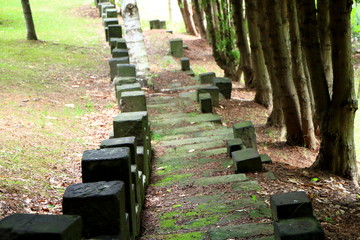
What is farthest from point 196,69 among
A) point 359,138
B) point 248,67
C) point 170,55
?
point 359,138

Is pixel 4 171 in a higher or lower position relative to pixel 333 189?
higher

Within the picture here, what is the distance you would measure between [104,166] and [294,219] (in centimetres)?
183

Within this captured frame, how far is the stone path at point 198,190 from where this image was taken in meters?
5.86

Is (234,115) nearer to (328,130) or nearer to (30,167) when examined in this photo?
(328,130)

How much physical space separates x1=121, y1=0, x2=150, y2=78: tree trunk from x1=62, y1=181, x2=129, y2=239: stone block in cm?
1015

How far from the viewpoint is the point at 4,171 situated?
23.3ft

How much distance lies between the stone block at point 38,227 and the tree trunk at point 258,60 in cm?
1217

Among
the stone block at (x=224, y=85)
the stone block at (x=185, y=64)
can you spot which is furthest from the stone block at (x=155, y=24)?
the stone block at (x=224, y=85)

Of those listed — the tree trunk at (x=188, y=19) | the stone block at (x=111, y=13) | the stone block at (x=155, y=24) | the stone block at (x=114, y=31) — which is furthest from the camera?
the tree trunk at (x=188, y=19)

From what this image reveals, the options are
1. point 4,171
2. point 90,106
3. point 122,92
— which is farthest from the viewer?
point 90,106

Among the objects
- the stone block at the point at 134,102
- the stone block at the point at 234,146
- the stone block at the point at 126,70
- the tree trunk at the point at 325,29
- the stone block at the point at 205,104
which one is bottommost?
the stone block at the point at 234,146

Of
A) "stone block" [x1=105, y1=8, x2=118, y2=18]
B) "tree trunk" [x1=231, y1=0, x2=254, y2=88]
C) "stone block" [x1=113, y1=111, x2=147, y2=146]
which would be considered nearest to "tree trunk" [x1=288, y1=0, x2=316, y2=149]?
"tree trunk" [x1=231, y1=0, x2=254, y2=88]

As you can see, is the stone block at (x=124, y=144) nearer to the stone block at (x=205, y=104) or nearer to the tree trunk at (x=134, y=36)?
the stone block at (x=205, y=104)

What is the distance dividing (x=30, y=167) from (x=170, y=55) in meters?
14.0
